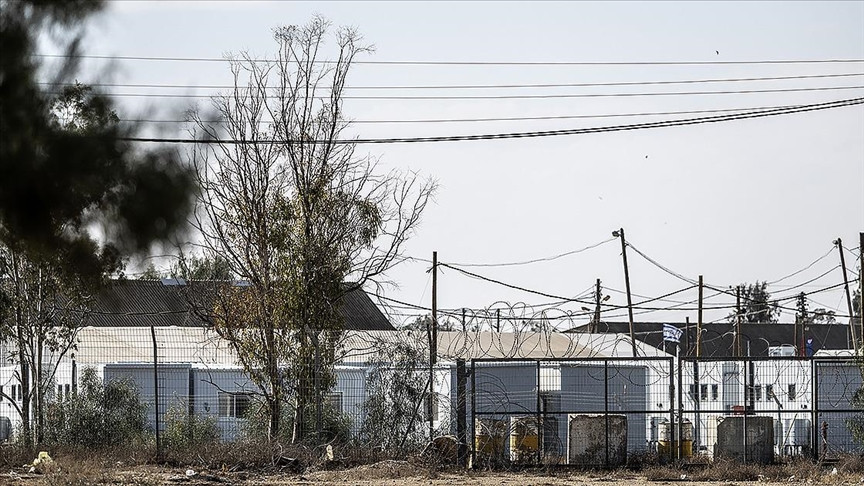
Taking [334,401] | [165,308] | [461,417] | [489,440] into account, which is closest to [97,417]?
[334,401]

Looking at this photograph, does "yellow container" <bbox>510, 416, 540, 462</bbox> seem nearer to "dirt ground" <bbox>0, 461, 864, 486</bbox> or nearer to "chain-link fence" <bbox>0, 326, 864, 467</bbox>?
"chain-link fence" <bbox>0, 326, 864, 467</bbox>

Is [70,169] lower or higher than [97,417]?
higher

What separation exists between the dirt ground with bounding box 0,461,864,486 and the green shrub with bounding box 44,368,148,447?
2.04m

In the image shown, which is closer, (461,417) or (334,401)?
(461,417)

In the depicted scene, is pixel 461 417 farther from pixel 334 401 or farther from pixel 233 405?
pixel 233 405

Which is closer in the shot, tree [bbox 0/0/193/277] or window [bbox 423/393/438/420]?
tree [bbox 0/0/193/277]

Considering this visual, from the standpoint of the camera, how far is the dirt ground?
17516mm

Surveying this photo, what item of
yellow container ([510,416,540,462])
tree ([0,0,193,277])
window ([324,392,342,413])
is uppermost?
tree ([0,0,193,277])

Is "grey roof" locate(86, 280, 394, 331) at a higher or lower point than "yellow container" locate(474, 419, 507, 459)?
higher

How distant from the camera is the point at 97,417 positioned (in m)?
21.1

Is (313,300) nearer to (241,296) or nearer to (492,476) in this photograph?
(241,296)

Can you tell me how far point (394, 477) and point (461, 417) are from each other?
190 centimetres

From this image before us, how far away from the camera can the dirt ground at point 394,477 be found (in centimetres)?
1752

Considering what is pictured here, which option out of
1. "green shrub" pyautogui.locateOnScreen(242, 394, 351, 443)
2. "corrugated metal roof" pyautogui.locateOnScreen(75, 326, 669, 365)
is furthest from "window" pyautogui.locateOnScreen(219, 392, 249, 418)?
"green shrub" pyautogui.locateOnScreen(242, 394, 351, 443)
